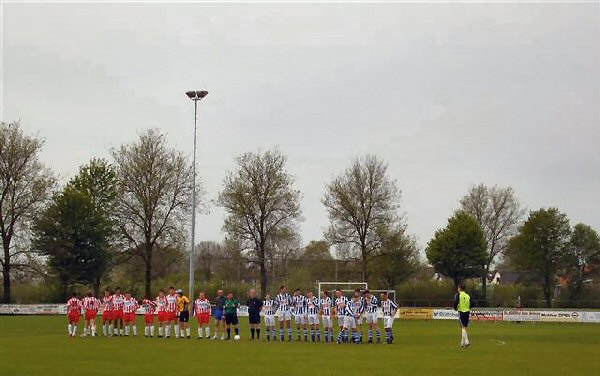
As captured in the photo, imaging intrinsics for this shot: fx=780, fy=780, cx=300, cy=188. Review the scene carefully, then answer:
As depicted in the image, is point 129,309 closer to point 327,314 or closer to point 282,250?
point 327,314

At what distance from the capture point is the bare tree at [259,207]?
73312 mm

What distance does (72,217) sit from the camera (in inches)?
2655

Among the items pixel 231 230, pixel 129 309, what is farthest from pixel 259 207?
pixel 129 309

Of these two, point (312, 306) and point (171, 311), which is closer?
point (312, 306)

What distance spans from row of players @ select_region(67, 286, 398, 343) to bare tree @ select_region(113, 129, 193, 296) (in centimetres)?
3063

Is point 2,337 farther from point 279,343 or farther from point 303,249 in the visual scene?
point 303,249

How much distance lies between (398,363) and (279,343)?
383 inches

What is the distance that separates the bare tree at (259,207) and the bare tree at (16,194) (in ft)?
55.6

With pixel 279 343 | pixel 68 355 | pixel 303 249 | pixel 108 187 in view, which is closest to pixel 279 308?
pixel 279 343

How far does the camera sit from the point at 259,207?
242ft

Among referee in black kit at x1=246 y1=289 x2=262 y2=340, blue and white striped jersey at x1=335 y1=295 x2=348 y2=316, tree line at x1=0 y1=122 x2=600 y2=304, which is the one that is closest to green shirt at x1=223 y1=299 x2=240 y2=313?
referee in black kit at x1=246 y1=289 x2=262 y2=340

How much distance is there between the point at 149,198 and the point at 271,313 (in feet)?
125

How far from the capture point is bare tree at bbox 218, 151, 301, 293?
→ 73312 millimetres

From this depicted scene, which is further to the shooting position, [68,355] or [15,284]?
[15,284]
